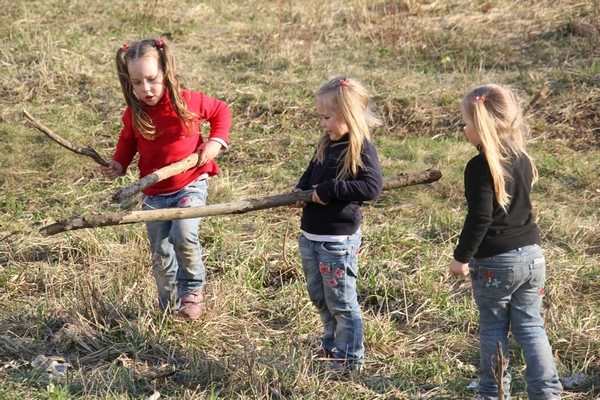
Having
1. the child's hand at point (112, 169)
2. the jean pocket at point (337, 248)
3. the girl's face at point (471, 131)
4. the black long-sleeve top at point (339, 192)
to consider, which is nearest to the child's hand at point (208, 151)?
the child's hand at point (112, 169)

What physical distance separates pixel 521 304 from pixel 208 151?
5.81 feet

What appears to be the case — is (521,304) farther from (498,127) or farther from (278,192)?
(278,192)

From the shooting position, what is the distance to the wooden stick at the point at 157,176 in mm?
3582

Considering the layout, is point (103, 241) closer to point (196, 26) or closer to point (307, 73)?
point (307, 73)

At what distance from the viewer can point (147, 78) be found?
13.4 feet

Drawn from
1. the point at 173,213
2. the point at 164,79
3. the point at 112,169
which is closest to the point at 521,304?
the point at 173,213

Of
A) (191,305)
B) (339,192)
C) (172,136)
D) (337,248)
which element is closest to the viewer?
(339,192)

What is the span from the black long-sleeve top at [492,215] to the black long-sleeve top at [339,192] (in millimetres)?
461

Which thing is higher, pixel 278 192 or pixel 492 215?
pixel 492 215

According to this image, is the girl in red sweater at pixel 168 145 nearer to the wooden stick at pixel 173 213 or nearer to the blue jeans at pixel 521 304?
the wooden stick at pixel 173 213

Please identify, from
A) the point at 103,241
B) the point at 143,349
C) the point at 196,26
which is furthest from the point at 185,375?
the point at 196,26

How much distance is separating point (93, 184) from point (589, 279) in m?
3.94

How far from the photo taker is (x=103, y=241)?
532 cm

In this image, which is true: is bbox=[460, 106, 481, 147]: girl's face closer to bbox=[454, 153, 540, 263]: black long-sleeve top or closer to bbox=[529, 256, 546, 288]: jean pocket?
bbox=[454, 153, 540, 263]: black long-sleeve top
